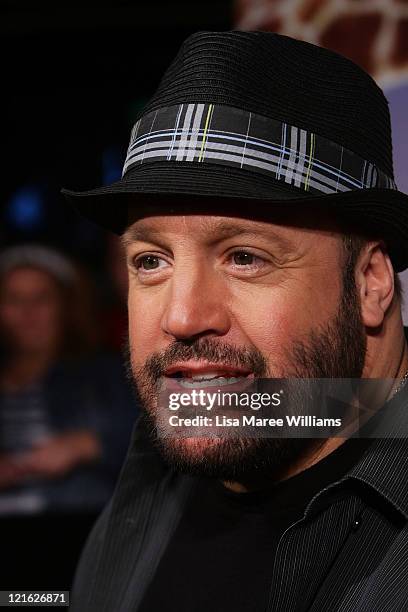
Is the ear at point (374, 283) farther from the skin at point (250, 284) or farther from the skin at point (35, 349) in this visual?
the skin at point (35, 349)

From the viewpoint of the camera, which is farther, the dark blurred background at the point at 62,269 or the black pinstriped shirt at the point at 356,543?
the dark blurred background at the point at 62,269

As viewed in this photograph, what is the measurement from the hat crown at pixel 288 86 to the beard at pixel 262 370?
0.62 ft

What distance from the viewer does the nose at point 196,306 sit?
0.98 m

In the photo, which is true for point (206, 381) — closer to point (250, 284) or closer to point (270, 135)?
point (250, 284)

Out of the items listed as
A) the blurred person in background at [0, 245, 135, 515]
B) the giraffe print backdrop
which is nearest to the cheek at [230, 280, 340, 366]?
the giraffe print backdrop

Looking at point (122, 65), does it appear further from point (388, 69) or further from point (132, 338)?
point (132, 338)

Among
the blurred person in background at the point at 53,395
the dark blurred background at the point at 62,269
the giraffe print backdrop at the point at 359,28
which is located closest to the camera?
the giraffe print backdrop at the point at 359,28

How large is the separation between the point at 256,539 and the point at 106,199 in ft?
A: 1.74

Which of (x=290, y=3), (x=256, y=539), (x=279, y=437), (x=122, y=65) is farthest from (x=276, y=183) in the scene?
(x=122, y=65)

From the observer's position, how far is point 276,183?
991 mm

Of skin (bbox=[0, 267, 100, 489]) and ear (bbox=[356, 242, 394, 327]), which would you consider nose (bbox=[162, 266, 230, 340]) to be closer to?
ear (bbox=[356, 242, 394, 327])

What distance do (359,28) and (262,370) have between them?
0.79 metres

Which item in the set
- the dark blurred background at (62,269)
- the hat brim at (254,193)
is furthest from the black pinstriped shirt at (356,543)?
the dark blurred background at (62,269)

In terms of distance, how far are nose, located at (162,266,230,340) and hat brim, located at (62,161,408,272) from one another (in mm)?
94
